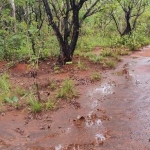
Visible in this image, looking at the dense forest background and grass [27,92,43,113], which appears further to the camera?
the dense forest background

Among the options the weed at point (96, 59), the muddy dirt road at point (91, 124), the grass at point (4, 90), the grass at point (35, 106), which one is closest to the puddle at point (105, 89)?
the muddy dirt road at point (91, 124)

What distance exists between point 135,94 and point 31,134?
2618 millimetres

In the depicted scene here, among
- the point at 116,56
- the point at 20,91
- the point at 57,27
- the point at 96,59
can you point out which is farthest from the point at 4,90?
the point at 116,56

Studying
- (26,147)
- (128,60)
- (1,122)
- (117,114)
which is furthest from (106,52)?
(26,147)

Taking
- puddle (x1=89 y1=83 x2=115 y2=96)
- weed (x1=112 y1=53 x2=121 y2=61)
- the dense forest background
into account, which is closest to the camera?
puddle (x1=89 y1=83 x2=115 y2=96)

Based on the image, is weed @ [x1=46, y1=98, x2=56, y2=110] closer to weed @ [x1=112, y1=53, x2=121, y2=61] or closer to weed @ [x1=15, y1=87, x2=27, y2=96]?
weed @ [x1=15, y1=87, x2=27, y2=96]

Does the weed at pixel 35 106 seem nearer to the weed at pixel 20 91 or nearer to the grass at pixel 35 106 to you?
the grass at pixel 35 106

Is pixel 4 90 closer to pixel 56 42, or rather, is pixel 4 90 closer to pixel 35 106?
pixel 35 106

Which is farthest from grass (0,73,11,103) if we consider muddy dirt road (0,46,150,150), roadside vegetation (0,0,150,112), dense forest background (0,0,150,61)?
dense forest background (0,0,150,61)

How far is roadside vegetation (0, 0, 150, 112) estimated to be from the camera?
595cm

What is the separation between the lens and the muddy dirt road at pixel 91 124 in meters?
4.04

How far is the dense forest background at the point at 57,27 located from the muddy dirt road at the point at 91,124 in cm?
138

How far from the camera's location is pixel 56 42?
10.5 meters

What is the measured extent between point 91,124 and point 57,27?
469 centimetres
